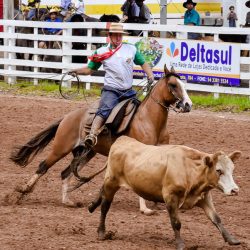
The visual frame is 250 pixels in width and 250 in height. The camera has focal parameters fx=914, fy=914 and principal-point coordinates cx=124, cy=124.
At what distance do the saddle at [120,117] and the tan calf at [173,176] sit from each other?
2067 mm

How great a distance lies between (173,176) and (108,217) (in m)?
1.91

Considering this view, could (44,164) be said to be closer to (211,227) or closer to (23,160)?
(23,160)

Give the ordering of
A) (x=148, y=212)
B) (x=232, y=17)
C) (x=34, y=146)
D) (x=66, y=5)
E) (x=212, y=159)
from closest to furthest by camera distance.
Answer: (x=212, y=159)
(x=148, y=212)
(x=34, y=146)
(x=232, y=17)
(x=66, y=5)

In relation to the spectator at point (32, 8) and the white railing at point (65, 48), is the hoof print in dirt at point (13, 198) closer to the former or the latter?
the white railing at point (65, 48)

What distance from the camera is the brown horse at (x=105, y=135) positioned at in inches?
416

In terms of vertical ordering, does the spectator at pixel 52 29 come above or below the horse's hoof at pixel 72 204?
above

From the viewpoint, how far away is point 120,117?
10.7 metres

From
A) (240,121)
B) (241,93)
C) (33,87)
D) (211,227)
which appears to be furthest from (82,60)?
(211,227)

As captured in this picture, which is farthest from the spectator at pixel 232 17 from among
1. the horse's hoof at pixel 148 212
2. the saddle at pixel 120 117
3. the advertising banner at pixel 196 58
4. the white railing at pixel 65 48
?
the horse's hoof at pixel 148 212

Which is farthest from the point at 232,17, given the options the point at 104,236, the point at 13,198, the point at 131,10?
the point at 104,236

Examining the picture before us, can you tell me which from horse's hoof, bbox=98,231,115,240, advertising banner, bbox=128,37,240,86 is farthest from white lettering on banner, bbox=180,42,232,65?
horse's hoof, bbox=98,231,115,240

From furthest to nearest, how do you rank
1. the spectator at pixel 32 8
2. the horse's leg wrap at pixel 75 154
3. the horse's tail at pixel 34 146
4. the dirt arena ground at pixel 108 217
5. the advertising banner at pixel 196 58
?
the spectator at pixel 32 8
the advertising banner at pixel 196 58
the horse's tail at pixel 34 146
the horse's leg wrap at pixel 75 154
the dirt arena ground at pixel 108 217

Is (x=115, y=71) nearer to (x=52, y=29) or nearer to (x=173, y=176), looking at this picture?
(x=173, y=176)

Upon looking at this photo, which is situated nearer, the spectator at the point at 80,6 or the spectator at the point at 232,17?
the spectator at the point at 232,17
